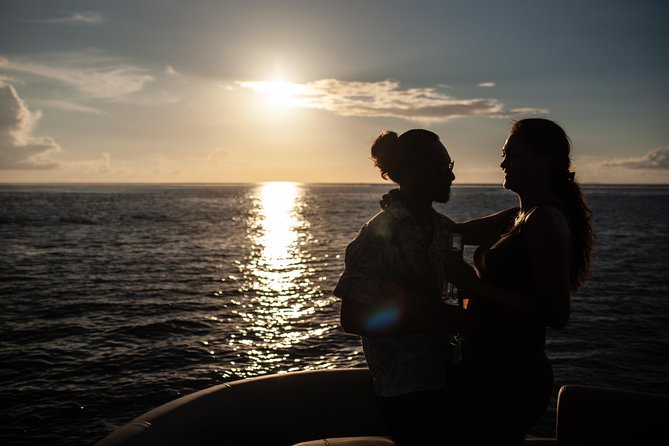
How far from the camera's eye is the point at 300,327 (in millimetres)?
16594

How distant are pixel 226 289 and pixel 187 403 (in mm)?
17621

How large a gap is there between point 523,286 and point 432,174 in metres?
0.74

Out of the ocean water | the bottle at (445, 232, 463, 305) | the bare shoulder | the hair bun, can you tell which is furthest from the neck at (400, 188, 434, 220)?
the ocean water

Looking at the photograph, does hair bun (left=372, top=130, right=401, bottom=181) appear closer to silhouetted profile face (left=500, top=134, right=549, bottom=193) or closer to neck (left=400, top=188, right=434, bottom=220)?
neck (left=400, top=188, right=434, bottom=220)

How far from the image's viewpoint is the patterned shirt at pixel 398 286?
8.27ft

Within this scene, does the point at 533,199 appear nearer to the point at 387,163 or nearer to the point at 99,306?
the point at 387,163

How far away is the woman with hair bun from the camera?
2.52 meters

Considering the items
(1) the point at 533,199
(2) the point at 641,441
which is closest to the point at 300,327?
(2) the point at 641,441

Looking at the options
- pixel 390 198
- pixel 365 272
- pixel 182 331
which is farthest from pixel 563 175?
pixel 182 331

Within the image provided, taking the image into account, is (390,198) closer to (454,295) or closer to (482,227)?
(454,295)

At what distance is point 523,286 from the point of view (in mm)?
2654

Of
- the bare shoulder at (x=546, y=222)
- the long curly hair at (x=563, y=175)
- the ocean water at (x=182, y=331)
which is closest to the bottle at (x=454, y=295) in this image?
the bare shoulder at (x=546, y=222)

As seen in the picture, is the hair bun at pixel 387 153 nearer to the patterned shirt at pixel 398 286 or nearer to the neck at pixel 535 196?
the patterned shirt at pixel 398 286

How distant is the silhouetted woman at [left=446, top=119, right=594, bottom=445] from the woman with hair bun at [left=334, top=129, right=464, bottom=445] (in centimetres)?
16
